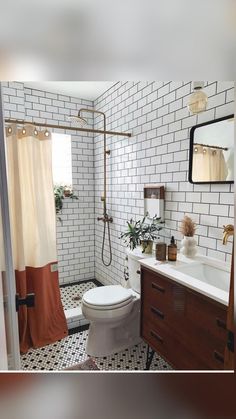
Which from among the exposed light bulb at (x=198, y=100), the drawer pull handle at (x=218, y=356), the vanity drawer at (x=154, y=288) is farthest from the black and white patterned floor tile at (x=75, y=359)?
the exposed light bulb at (x=198, y=100)

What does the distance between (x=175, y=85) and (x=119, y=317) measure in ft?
6.28

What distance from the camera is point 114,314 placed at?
1758 mm

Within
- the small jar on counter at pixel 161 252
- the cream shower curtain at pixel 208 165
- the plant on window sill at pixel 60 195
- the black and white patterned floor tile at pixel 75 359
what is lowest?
the black and white patterned floor tile at pixel 75 359

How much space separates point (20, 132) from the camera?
1.97m

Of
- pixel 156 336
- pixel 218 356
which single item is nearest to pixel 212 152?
pixel 218 356

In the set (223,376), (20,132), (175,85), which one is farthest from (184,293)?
(20,132)

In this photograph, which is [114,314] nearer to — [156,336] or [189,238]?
[156,336]

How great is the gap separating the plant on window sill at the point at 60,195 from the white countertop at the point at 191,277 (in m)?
1.71

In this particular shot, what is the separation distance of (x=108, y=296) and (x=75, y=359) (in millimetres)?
593

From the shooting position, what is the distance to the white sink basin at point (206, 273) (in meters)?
1.43

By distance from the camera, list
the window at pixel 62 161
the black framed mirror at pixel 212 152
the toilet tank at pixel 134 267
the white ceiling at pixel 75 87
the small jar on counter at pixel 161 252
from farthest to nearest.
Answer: the window at pixel 62 161 < the white ceiling at pixel 75 87 < the toilet tank at pixel 134 267 < the small jar on counter at pixel 161 252 < the black framed mirror at pixel 212 152

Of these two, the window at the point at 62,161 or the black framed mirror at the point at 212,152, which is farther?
the window at the point at 62,161

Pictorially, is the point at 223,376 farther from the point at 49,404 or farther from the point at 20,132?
the point at 20,132

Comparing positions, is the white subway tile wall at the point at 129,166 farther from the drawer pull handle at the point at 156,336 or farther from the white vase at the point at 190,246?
the drawer pull handle at the point at 156,336
